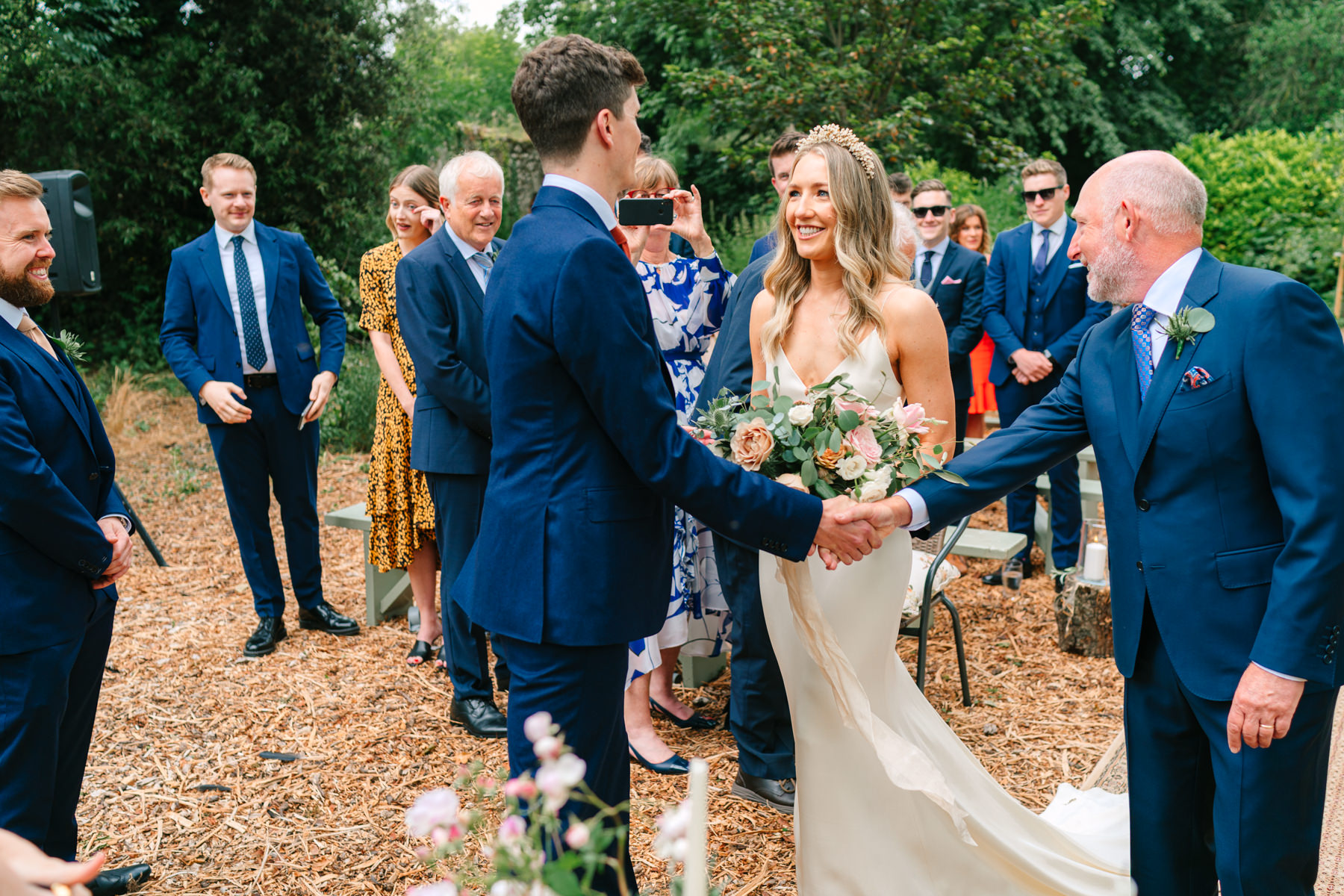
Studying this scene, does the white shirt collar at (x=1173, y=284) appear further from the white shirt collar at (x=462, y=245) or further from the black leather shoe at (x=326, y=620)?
the black leather shoe at (x=326, y=620)

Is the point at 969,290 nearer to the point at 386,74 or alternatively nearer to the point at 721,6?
the point at 721,6

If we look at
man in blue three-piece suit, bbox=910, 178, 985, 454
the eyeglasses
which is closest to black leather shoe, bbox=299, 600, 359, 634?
man in blue three-piece suit, bbox=910, 178, 985, 454

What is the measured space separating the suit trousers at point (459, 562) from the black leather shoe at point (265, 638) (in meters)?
1.33

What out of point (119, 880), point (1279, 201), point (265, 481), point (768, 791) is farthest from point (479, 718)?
point (1279, 201)

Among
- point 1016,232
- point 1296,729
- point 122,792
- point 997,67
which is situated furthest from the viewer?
point 997,67

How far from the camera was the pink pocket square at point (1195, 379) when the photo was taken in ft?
7.18

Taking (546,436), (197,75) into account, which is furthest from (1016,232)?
(197,75)

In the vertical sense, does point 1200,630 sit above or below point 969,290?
below

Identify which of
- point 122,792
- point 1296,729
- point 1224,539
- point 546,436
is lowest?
point 122,792

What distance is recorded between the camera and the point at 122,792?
3865 mm

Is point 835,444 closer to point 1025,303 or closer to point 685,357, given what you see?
point 685,357

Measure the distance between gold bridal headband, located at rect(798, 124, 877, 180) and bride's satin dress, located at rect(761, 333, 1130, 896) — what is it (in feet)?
2.85

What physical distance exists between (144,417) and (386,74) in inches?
219

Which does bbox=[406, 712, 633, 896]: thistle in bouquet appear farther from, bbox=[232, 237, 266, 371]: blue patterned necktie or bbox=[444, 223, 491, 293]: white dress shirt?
bbox=[232, 237, 266, 371]: blue patterned necktie
